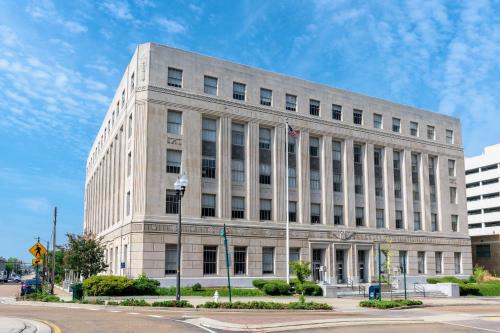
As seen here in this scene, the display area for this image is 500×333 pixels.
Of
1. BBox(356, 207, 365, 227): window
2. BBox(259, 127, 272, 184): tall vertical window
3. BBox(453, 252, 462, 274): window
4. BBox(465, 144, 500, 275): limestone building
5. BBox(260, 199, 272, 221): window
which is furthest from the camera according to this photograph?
BBox(465, 144, 500, 275): limestone building

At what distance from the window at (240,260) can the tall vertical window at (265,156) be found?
7269 mm

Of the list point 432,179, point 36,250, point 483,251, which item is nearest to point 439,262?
point 432,179

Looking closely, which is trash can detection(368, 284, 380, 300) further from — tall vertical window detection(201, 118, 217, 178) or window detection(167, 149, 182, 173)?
window detection(167, 149, 182, 173)

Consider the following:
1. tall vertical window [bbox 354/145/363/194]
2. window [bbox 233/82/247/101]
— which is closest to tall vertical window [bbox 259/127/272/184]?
window [bbox 233/82/247/101]

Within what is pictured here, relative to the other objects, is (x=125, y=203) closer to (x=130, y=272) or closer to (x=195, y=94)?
(x=130, y=272)

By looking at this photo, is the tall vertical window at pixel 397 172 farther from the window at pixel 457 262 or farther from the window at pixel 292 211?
the window at pixel 292 211

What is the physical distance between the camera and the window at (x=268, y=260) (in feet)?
171

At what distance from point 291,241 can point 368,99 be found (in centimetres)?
2107

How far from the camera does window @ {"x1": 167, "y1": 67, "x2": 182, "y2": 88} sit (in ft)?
163

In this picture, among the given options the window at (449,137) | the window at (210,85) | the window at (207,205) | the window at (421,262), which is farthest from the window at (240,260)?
the window at (449,137)

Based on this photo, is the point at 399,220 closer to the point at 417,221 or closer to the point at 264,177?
the point at 417,221

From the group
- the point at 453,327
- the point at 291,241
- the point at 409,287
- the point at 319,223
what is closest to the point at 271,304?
the point at 453,327

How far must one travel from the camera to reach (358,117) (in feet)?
206

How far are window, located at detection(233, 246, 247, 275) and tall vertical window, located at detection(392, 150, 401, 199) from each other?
23197 millimetres
